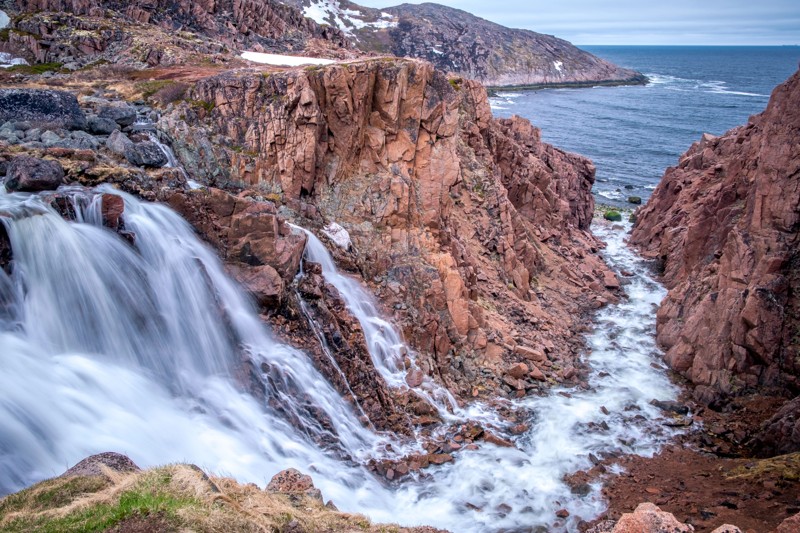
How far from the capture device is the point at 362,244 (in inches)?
947

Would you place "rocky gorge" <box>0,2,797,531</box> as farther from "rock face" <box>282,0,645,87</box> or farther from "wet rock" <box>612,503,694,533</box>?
"rock face" <box>282,0,645,87</box>

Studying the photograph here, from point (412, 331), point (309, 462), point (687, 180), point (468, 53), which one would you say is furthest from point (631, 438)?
point (468, 53)

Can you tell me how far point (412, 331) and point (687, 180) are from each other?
32.7m

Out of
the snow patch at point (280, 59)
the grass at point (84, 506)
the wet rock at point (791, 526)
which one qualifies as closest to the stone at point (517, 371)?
the wet rock at point (791, 526)

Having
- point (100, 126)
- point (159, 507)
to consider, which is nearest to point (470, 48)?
point (100, 126)

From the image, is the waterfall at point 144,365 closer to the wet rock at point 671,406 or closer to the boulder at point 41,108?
the boulder at point 41,108

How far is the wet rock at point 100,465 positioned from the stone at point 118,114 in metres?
17.3

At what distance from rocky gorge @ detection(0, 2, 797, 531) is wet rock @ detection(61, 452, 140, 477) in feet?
0.30

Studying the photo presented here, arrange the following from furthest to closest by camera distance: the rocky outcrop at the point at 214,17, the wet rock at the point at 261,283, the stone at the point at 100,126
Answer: the rocky outcrop at the point at 214,17 < the stone at the point at 100,126 < the wet rock at the point at 261,283

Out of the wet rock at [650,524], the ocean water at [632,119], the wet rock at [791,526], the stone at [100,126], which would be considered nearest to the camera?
the wet rock at [650,524]

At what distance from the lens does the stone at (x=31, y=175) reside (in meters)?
17.0

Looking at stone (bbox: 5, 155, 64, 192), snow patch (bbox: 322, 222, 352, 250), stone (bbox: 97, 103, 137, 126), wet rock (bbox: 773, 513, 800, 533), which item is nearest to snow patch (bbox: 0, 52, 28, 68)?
stone (bbox: 97, 103, 137, 126)

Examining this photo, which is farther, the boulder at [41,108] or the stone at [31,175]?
the boulder at [41,108]

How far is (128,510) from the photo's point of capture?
9078 mm
